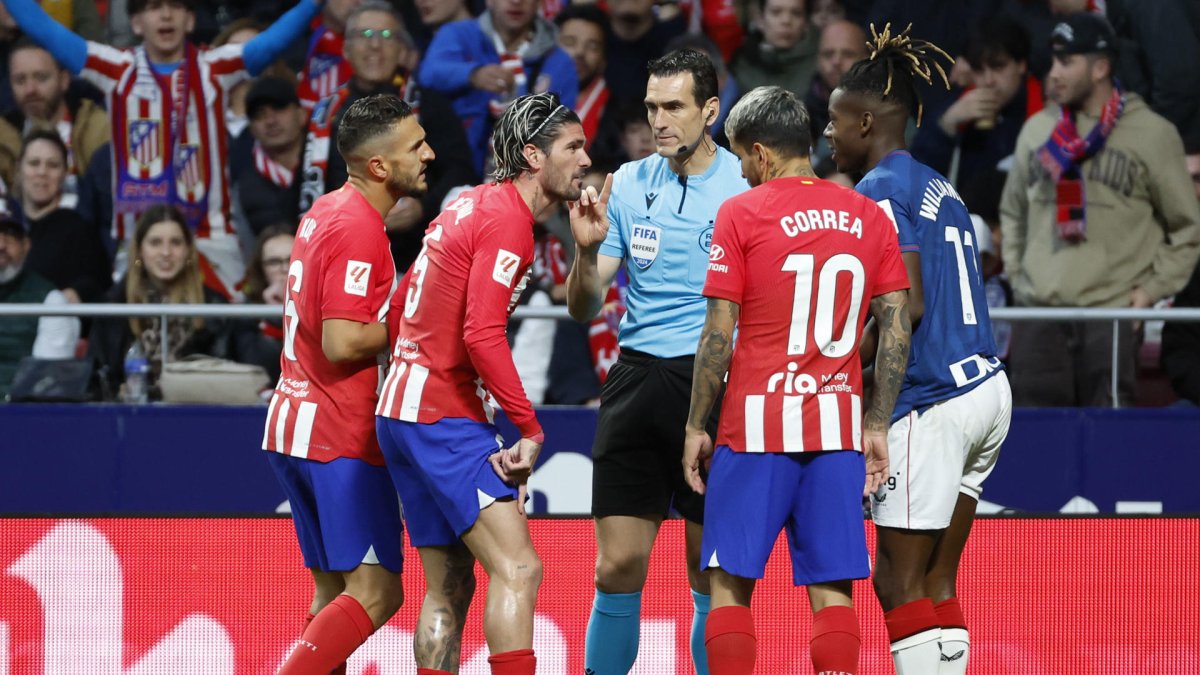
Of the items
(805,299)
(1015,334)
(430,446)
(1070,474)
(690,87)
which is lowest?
(1070,474)

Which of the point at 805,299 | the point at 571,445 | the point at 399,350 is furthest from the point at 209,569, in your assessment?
the point at 805,299

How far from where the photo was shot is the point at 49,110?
30.2ft

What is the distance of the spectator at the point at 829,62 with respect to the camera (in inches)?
340

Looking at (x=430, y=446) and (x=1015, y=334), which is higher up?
(x=430, y=446)

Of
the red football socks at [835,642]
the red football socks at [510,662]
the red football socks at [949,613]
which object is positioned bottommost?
the red football socks at [949,613]

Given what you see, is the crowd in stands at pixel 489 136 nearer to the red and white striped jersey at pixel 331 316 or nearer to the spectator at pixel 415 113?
the spectator at pixel 415 113

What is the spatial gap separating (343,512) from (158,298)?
336 centimetres

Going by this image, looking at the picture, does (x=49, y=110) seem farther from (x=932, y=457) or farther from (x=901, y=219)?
(x=932, y=457)

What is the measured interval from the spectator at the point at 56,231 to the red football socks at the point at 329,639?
3866mm

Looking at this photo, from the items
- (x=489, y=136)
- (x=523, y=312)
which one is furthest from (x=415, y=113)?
(x=523, y=312)

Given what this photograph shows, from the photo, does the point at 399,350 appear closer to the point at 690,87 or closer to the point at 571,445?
the point at 690,87

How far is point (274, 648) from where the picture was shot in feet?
20.5

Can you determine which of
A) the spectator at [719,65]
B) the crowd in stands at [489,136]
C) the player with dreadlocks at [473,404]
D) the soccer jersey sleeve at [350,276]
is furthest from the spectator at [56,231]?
the player with dreadlocks at [473,404]

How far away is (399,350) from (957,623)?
6.75 feet
